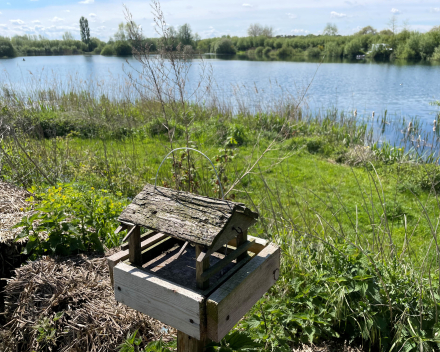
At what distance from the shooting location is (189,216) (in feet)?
4.47

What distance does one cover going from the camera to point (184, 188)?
4.54 m

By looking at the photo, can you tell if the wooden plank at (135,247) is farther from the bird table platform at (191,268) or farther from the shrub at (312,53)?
the shrub at (312,53)

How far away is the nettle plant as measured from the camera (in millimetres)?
2742

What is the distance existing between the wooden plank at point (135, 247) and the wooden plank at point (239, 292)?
0.42 meters

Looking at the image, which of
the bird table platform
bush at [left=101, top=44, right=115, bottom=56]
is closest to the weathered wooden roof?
the bird table platform

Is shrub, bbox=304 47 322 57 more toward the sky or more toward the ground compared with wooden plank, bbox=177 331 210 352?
more toward the sky

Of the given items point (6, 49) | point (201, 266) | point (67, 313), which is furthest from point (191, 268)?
point (6, 49)

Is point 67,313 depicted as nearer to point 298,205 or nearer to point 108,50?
point 298,205

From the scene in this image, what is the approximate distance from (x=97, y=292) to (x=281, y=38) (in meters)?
59.9

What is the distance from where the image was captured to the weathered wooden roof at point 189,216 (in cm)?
129

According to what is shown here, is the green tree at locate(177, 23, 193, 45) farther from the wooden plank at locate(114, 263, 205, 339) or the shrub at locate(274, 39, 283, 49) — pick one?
the shrub at locate(274, 39, 283, 49)

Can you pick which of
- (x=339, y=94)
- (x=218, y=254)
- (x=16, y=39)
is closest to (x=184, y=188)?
(x=218, y=254)

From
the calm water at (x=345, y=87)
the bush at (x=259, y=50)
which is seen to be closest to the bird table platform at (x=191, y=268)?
the calm water at (x=345, y=87)

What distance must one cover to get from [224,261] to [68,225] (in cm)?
186
